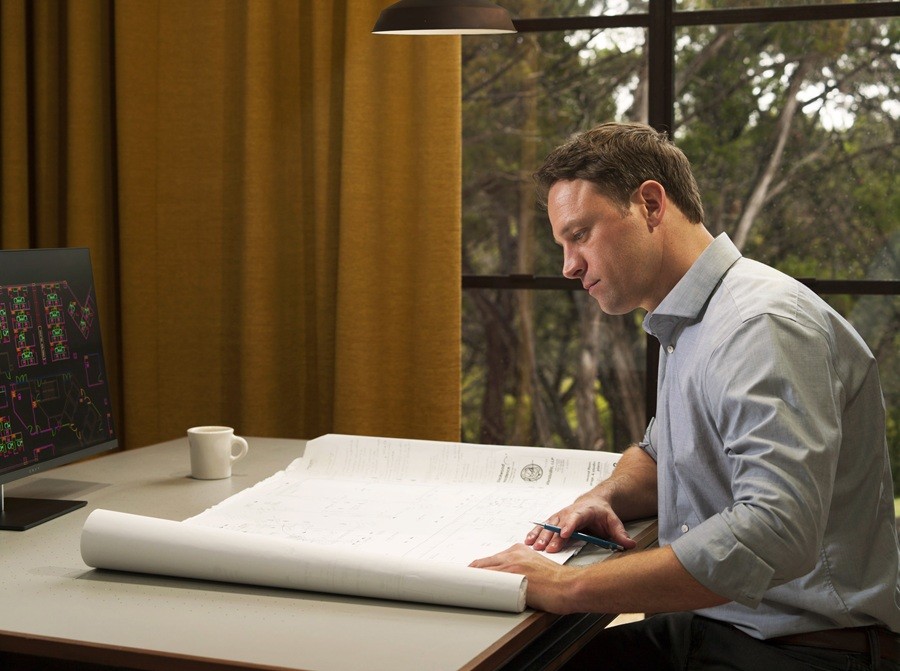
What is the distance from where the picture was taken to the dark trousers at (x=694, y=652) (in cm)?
150

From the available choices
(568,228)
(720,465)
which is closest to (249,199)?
(568,228)

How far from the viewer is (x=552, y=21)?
10.9 feet

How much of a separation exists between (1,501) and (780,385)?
1176 millimetres

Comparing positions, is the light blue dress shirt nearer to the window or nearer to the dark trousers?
the dark trousers

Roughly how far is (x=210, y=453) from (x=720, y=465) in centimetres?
90

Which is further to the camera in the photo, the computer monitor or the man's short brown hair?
the computer monitor

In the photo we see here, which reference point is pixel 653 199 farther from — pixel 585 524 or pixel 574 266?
pixel 585 524

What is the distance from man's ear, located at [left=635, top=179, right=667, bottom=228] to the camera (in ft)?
5.50

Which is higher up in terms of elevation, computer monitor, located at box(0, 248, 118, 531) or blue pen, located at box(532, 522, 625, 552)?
computer monitor, located at box(0, 248, 118, 531)

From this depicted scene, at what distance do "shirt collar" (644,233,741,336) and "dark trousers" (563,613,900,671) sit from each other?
433 mm

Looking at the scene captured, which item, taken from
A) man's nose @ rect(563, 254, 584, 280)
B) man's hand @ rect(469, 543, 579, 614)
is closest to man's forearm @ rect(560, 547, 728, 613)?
man's hand @ rect(469, 543, 579, 614)

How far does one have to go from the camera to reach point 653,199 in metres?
1.68

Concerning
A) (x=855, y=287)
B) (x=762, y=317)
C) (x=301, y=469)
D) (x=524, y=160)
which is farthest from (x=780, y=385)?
(x=524, y=160)

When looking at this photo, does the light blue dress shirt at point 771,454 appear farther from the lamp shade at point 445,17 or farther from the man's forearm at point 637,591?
the lamp shade at point 445,17
